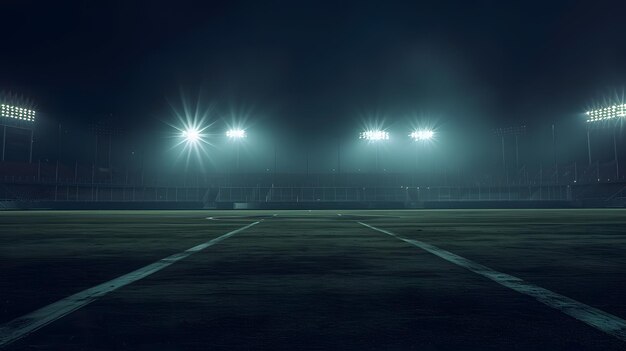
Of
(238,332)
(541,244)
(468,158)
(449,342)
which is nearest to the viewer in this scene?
(449,342)

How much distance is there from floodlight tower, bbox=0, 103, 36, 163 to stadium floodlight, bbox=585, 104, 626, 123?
88410mm

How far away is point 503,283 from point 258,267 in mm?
3440

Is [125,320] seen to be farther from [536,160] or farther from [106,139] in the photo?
[536,160]

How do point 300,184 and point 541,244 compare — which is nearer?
point 541,244

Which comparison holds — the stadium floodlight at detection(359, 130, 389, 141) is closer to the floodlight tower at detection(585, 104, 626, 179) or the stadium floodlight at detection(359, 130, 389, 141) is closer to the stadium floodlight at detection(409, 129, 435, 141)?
the stadium floodlight at detection(409, 129, 435, 141)

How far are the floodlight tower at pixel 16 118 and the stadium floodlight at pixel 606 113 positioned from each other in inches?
3481

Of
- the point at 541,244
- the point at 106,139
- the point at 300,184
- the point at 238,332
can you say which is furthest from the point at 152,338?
the point at 106,139

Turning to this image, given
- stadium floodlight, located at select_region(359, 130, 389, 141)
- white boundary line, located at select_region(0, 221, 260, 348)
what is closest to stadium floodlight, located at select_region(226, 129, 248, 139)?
stadium floodlight, located at select_region(359, 130, 389, 141)

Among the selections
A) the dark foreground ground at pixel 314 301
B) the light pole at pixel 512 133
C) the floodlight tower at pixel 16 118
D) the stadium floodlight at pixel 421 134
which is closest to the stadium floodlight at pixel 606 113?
the light pole at pixel 512 133

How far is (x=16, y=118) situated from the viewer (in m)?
83.2

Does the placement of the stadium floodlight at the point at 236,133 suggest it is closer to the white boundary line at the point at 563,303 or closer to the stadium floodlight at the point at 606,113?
the stadium floodlight at the point at 606,113

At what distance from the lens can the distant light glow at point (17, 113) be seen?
80938 mm

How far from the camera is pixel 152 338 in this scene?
3.78 metres

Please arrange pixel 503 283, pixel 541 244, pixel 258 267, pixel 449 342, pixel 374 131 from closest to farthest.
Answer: pixel 449 342 → pixel 503 283 → pixel 258 267 → pixel 541 244 → pixel 374 131
